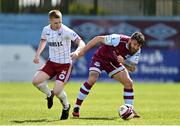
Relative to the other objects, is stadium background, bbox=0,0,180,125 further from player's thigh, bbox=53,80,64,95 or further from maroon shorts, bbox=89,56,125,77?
player's thigh, bbox=53,80,64,95

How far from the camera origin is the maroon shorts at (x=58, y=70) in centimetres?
1420

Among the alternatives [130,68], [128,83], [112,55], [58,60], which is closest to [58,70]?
[58,60]

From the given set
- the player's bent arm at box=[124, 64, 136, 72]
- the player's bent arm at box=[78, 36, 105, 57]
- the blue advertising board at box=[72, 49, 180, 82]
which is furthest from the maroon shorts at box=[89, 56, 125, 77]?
the blue advertising board at box=[72, 49, 180, 82]

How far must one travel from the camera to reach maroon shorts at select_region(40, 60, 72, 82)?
14.2m

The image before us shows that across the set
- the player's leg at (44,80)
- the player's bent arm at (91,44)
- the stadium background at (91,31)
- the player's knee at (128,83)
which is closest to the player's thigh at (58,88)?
the player's leg at (44,80)

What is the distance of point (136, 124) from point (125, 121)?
0.77 m

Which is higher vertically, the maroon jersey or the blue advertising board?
the maroon jersey

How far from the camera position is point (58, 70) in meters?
14.3

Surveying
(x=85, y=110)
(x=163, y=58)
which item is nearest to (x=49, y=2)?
(x=163, y=58)

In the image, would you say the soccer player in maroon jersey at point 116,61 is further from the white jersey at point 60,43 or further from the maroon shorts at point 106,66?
the white jersey at point 60,43

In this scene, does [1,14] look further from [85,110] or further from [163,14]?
[85,110]

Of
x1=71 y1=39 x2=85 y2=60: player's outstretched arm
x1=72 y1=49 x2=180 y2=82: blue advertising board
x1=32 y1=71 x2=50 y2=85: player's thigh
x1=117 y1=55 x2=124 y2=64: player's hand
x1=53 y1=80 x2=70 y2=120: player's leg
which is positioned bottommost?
x1=72 y1=49 x2=180 y2=82: blue advertising board

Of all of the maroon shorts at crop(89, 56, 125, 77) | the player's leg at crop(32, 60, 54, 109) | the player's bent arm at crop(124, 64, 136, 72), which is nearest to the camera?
the player's leg at crop(32, 60, 54, 109)

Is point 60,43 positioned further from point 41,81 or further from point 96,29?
point 96,29
